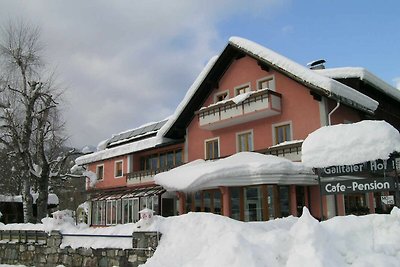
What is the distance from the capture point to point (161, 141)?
23.4 m

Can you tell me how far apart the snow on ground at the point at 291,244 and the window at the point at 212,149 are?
39.6ft

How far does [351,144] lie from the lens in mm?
9844

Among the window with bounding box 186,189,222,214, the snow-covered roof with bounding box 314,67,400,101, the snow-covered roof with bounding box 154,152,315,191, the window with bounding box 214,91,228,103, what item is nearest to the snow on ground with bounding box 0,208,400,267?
the snow-covered roof with bounding box 154,152,315,191

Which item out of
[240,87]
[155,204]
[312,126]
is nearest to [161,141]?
[155,204]

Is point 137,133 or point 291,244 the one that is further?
point 137,133

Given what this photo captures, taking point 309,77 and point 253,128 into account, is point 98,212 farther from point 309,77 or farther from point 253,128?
point 309,77

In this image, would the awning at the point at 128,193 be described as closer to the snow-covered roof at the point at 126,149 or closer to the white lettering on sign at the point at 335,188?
the snow-covered roof at the point at 126,149

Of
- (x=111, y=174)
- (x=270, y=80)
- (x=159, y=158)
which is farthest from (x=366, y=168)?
(x=111, y=174)

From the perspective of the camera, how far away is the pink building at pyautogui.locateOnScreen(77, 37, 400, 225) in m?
16.6

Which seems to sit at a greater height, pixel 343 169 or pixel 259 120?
pixel 259 120

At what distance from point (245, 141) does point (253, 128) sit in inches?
33.2

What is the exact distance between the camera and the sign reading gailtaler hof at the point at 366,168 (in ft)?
31.4

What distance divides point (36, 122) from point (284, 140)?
49.7 feet

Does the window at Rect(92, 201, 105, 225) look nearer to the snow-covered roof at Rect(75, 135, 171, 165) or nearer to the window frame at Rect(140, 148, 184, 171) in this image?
the snow-covered roof at Rect(75, 135, 171, 165)
